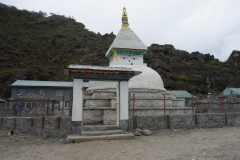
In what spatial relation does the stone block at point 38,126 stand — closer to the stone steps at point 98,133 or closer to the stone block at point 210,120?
the stone steps at point 98,133

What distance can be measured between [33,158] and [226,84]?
188ft

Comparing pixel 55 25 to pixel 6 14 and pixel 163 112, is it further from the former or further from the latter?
pixel 163 112

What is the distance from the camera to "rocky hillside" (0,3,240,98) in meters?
52.7

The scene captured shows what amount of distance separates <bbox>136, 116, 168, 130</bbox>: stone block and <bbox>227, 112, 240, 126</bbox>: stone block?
156 inches

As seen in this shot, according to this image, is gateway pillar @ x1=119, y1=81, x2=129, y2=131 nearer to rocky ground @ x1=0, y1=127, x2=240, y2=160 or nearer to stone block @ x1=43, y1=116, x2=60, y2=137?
rocky ground @ x1=0, y1=127, x2=240, y2=160

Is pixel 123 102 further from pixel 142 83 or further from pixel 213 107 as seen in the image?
pixel 213 107

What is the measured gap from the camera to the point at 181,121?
34.3 ft

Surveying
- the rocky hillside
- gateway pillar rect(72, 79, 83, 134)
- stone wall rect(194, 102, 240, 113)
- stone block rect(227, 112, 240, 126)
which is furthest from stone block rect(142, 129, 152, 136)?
the rocky hillside

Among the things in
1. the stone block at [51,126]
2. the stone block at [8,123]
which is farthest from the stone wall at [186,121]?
the stone block at [8,123]

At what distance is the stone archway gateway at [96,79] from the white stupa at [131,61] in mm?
3914

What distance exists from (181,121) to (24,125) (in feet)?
28.9

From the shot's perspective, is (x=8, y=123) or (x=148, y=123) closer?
(x=148, y=123)

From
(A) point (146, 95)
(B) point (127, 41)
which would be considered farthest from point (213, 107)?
(B) point (127, 41)

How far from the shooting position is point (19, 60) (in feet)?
199
